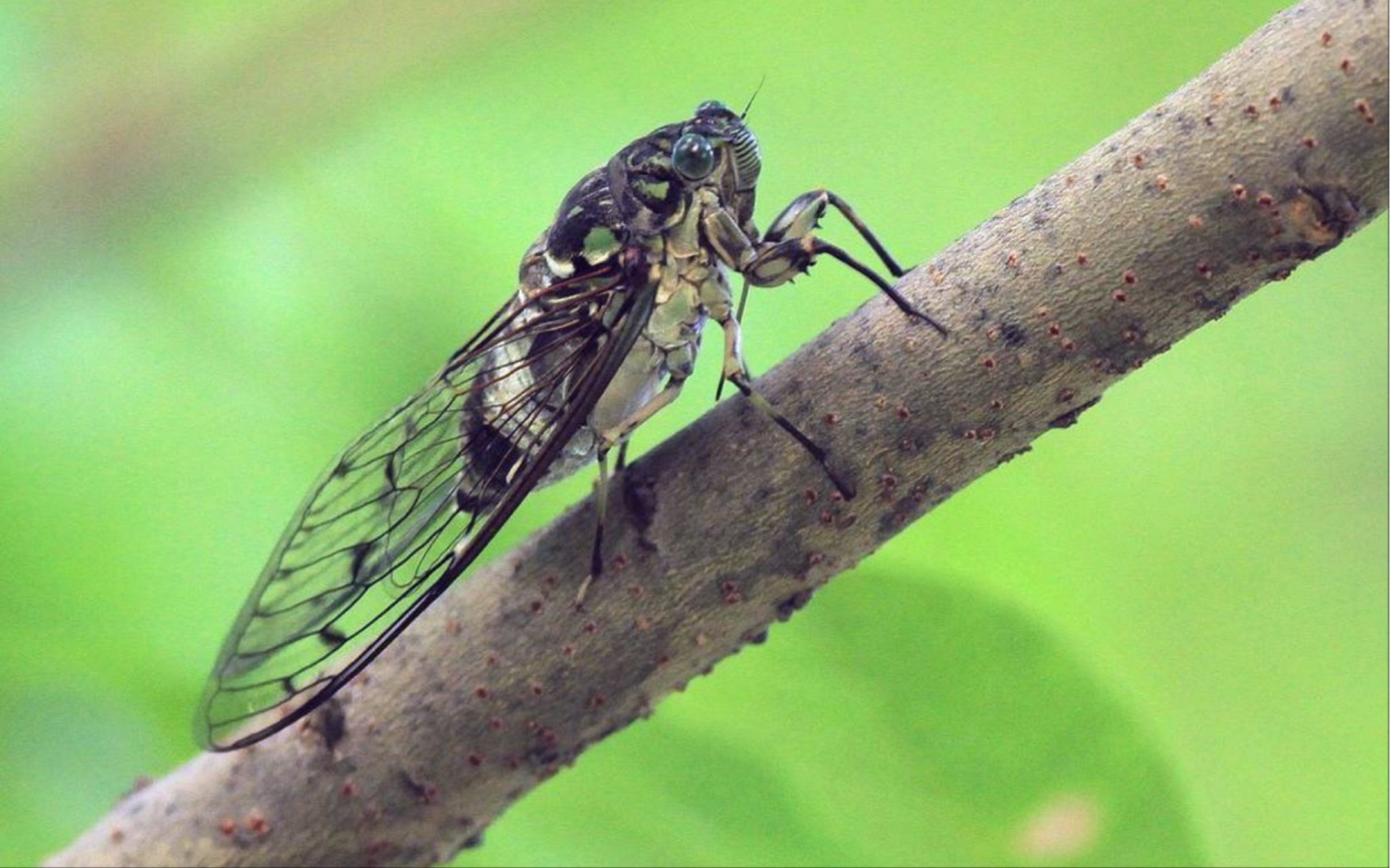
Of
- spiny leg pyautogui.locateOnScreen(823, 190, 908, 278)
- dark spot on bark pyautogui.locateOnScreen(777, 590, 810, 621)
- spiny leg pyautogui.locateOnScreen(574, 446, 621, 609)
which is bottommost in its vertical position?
dark spot on bark pyautogui.locateOnScreen(777, 590, 810, 621)

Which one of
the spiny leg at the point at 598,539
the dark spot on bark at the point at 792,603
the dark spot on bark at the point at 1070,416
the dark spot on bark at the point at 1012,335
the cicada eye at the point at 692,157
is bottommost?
the dark spot on bark at the point at 1070,416

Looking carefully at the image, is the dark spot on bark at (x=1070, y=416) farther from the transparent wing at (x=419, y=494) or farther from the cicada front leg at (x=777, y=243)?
the transparent wing at (x=419, y=494)

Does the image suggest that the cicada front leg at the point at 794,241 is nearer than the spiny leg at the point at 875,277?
No

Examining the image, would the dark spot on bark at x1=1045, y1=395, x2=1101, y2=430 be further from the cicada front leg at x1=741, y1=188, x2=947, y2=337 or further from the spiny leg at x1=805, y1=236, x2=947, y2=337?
the cicada front leg at x1=741, y1=188, x2=947, y2=337

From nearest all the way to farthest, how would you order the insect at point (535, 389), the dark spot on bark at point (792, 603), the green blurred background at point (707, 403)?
the dark spot on bark at point (792, 603), the insect at point (535, 389), the green blurred background at point (707, 403)

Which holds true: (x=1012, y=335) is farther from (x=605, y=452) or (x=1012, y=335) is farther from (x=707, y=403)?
(x=707, y=403)

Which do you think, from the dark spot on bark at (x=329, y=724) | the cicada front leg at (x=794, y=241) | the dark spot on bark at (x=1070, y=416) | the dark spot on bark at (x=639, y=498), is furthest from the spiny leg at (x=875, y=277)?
the dark spot on bark at (x=329, y=724)

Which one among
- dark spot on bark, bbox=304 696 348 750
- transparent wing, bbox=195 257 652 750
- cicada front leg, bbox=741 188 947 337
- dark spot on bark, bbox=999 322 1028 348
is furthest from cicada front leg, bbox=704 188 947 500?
dark spot on bark, bbox=304 696 348 750

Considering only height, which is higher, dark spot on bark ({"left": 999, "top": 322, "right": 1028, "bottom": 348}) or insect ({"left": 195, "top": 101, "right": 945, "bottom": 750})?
insect ({"left": 195, "top": 101, "right": 945, "bottom": 750})

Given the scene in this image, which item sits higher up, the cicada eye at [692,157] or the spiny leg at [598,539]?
the cicada eye at [692,157]
